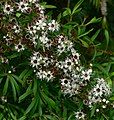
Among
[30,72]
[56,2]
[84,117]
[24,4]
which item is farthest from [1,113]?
[56,2]

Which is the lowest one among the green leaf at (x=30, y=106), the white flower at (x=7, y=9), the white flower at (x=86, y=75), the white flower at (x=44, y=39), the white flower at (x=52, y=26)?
the green leaf at (x=30, y=106)

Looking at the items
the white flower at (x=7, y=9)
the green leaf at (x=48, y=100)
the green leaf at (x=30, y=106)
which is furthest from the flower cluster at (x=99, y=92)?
the white flower at (x=7, y=9)

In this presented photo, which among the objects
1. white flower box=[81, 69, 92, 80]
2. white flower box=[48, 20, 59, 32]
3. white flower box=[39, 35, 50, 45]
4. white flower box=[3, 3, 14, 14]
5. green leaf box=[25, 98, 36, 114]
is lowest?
green leaf box=[25, 98, 36, 114]

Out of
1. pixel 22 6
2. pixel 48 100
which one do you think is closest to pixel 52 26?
pixel 22 6

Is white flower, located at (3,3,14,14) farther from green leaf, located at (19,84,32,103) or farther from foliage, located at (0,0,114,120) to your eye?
green leaf, located at (19,84,32,103)

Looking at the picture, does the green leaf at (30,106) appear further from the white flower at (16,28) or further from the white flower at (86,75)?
the white flower at (16,28)

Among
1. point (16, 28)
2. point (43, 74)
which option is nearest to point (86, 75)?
point (43, 74)

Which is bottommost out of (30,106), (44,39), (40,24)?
(30,106)

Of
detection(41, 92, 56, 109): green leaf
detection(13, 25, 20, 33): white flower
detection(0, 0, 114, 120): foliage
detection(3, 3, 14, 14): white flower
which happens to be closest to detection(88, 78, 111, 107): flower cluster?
detection(0, 0, 114, 120): foliage

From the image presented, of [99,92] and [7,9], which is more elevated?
[7,9]

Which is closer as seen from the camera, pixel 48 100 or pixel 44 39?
pixel 44 39

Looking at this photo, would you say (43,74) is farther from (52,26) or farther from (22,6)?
(22,6)

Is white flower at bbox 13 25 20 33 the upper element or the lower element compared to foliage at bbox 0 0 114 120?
upper
